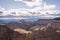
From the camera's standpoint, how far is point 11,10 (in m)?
4.20

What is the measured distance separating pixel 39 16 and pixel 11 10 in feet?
2.86

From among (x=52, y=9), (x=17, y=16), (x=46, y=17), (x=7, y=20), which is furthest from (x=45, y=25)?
(x=7, y=20)

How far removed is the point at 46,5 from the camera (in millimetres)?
4223

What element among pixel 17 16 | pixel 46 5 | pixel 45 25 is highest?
pixel 46 5

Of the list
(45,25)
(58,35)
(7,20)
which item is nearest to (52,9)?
(45,25)

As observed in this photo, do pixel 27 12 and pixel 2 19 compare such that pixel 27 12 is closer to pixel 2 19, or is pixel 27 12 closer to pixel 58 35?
pixel 2 19

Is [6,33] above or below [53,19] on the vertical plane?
below

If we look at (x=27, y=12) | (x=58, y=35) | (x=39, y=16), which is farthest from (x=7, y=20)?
(x=58, y=35)

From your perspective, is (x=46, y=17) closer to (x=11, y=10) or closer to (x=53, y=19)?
(x=53, y=19)

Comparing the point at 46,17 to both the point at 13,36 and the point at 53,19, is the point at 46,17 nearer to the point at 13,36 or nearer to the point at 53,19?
the point at 53,19

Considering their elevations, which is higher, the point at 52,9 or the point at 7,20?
the point at 52,9

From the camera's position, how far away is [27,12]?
424cm

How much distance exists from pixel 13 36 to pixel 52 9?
1.43 m

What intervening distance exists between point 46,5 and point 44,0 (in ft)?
0.54
